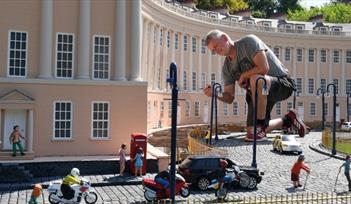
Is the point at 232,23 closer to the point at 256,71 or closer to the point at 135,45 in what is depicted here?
the point at 135,45

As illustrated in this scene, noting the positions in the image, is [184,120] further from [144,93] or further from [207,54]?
[144,93]

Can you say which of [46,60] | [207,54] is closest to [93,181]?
[46,60]

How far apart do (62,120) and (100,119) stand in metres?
2.30

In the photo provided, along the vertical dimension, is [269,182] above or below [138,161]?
below

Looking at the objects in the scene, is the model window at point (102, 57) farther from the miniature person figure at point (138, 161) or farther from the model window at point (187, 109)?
the model window at point (187, 109)

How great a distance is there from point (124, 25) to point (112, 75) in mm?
3228

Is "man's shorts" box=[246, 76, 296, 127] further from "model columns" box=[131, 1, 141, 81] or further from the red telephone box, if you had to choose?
"model columns" box=[131, 1, 141, 81]

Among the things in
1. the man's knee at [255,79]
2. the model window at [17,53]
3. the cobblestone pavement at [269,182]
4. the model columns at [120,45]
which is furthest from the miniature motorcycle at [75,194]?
the man's knee at [255,79]

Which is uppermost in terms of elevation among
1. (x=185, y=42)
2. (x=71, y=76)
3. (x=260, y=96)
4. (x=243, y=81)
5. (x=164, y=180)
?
(x=185, y=42)

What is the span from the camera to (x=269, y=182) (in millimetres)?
27062

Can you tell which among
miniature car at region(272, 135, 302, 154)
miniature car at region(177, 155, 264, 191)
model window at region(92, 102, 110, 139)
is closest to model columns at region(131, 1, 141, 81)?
model window at region(92, 102, 110, 139)

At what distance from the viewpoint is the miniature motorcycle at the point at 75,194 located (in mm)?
21031

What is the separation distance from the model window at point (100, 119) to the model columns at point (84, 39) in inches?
78.1

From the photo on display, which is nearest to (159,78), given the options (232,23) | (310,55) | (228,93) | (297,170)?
(232,23)
